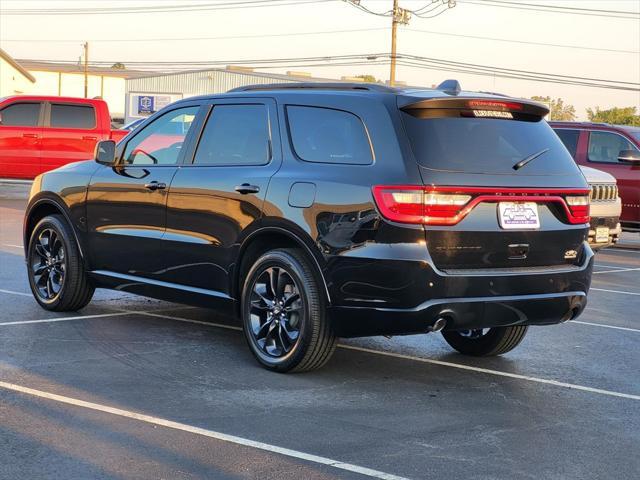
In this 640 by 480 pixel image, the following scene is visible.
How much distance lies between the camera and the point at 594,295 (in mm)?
10703

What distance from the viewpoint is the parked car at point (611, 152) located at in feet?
52.8

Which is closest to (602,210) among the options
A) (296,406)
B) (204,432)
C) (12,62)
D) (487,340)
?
(487,340)

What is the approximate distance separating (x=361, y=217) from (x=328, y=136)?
2.58 ft

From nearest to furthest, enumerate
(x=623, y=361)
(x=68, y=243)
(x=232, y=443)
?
(x=232, y=443) → (x=623, y=361) → (x=68, y=243)

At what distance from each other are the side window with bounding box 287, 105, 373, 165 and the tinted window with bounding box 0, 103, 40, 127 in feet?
55.0

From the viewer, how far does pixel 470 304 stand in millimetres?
5852

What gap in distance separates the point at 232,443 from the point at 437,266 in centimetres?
163

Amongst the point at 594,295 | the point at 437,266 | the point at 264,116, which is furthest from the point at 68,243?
the point at 594,295

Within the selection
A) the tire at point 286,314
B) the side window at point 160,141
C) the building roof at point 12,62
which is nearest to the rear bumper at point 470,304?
the tire at point 286,314

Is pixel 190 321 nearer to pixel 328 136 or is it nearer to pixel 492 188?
pixel 328 136

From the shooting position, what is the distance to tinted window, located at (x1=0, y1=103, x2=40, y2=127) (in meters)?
22.0

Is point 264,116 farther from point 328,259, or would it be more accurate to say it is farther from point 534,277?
point 534,277

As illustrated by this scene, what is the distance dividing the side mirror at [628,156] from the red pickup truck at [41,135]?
11060 millimetres

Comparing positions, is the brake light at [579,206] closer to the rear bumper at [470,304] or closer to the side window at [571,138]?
the rear bumper at [470,304]
